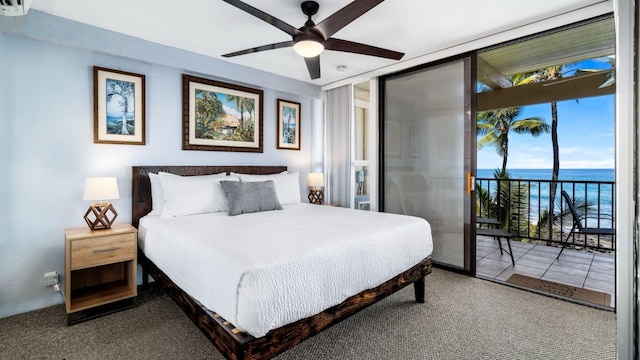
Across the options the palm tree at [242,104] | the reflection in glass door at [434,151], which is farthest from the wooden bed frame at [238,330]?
the palm tree at [242,104]

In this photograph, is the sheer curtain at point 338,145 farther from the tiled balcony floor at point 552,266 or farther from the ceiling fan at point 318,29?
the tiled balcony floor at point 552,266

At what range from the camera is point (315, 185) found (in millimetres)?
4340

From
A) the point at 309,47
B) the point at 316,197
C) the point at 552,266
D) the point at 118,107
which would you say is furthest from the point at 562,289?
the point at 118,107

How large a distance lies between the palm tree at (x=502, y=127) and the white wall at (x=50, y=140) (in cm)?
710

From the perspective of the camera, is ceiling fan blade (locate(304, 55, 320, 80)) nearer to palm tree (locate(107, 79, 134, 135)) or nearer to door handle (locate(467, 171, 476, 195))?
palm tree (locate(107, 79, 134, 135))

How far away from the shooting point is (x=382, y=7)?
2.42 meters

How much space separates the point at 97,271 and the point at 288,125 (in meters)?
2.85

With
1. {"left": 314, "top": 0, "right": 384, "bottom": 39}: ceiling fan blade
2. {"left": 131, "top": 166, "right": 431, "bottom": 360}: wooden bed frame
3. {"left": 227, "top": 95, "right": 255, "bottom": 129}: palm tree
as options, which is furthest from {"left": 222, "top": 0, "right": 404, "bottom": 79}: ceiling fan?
{"left": 131, "top": 166, "right": 431, "bottom": 360}: wooden bed frame

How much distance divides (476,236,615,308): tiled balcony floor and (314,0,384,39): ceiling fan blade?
2986 millimetres

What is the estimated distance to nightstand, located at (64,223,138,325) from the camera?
7.38 feet

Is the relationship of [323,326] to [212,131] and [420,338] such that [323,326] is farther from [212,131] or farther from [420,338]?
[212,131]

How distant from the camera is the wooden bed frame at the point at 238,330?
1.38 m

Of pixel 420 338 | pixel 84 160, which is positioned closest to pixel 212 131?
pixel 84 160

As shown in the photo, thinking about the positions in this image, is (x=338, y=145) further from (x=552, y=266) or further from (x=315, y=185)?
(x=552, y=266)
